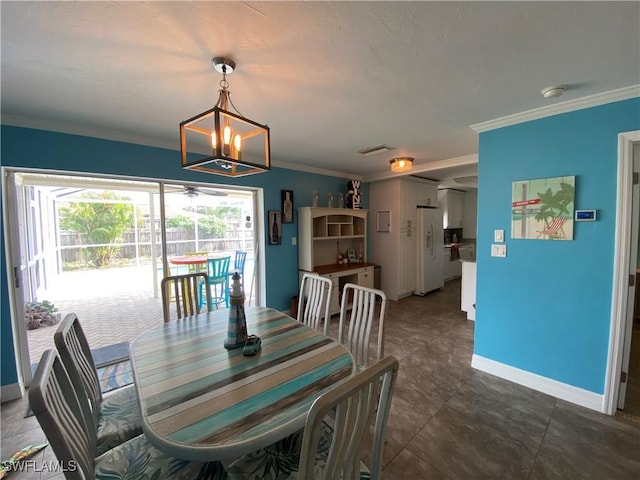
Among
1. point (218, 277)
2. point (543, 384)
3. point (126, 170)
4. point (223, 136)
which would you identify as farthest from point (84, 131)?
point (543, 384)

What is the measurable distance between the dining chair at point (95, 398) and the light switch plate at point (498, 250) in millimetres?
2831

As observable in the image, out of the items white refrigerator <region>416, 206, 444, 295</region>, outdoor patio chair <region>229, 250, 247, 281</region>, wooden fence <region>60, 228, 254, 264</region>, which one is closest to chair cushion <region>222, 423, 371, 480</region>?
wooden fence <region>60, 228, 254, 264</region>

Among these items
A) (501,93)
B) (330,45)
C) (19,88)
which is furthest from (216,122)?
(501,93)

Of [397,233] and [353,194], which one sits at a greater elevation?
[353,194]

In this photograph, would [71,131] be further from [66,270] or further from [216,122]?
[216,122]

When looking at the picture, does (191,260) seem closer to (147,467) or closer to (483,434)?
(147,467)

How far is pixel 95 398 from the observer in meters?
1.39

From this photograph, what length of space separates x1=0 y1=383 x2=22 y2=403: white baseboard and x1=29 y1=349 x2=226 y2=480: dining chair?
6.28ft

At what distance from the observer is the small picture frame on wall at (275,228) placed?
384cm

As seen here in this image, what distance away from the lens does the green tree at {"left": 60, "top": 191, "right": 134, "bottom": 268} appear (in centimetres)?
296

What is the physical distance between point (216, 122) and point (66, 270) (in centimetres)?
354

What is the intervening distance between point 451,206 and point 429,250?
191cm

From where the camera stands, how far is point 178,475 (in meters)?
1.01

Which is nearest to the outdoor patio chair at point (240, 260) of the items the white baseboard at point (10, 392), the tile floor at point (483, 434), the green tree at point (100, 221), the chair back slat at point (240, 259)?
the chair back slat at point (240, 259)
